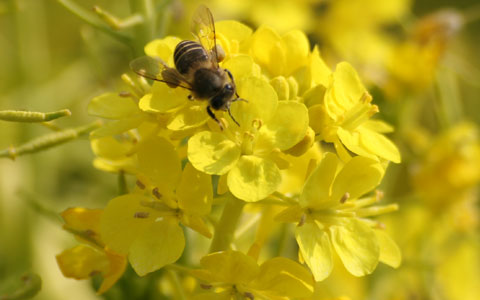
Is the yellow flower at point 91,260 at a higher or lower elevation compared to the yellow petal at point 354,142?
lower

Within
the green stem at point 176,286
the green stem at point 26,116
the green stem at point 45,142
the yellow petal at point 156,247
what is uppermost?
the green stem at point 26,116

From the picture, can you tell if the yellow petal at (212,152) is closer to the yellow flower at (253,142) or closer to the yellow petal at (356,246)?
the yellow flower at (253,142)

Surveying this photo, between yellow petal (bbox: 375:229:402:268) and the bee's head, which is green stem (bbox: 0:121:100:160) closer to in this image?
the bee's head

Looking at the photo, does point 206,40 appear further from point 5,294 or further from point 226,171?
point 5,294

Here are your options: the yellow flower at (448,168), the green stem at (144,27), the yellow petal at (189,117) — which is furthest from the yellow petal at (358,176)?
the yellow flower at (448,168)

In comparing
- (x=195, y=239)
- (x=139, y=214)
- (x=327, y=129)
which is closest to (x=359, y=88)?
(x=327, y=129)

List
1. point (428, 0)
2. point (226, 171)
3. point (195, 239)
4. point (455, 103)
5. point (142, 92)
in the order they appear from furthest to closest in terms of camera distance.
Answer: point (428, 0) < point (455, 103) < point (195, 239) < point (142, 92) < point (226, 171)

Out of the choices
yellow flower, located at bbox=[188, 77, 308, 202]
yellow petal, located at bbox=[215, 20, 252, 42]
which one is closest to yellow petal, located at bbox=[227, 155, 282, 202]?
yellow flower, located at bbox=[188, 77, 308, 202]
